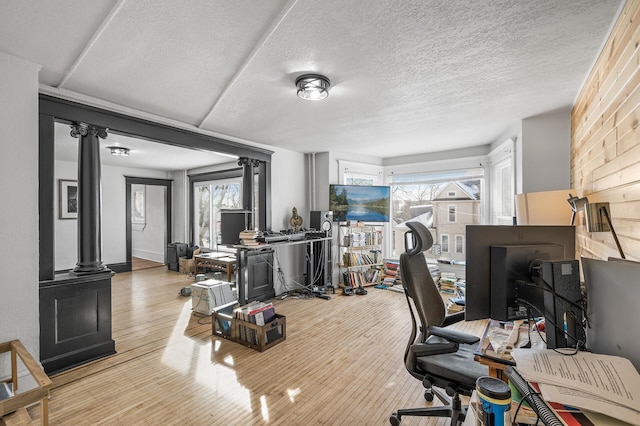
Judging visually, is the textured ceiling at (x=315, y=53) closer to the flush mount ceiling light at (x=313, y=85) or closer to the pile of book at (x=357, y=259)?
the flush mount ceiling light at (x=313, y=85)

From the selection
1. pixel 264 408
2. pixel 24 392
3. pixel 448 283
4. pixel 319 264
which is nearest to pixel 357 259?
pixel 319 264

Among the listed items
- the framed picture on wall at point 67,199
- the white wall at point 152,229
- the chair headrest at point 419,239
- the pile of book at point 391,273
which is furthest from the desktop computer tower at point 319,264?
the framed picture on wall at point 67,199

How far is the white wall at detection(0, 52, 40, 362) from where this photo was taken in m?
2.17

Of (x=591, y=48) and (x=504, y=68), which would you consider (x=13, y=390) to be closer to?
(x=504, y=68)

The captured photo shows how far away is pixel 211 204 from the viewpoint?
7.02 m

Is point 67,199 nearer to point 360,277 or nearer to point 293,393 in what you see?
point 360,277

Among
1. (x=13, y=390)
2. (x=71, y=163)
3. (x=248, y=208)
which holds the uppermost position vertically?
(x=71, y=163)

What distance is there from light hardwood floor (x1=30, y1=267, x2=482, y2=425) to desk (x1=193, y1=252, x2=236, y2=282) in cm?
190

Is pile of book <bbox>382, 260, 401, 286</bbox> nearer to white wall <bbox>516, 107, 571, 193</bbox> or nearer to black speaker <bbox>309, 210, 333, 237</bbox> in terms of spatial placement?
black speaker <bbox>309, 210, 333, 237</bbox>

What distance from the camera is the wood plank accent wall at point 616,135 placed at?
4.68 feet

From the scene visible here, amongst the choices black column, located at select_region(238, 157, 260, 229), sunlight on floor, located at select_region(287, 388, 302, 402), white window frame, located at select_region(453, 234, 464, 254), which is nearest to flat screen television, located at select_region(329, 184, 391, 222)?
white window frame, located at select_region(453, 234, 464, 254)

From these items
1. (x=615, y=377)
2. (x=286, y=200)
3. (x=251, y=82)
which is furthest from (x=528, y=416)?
(x=286, y=200)

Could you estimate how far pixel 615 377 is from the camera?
0.85 metres

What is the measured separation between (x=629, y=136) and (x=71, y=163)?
791 centimetres
